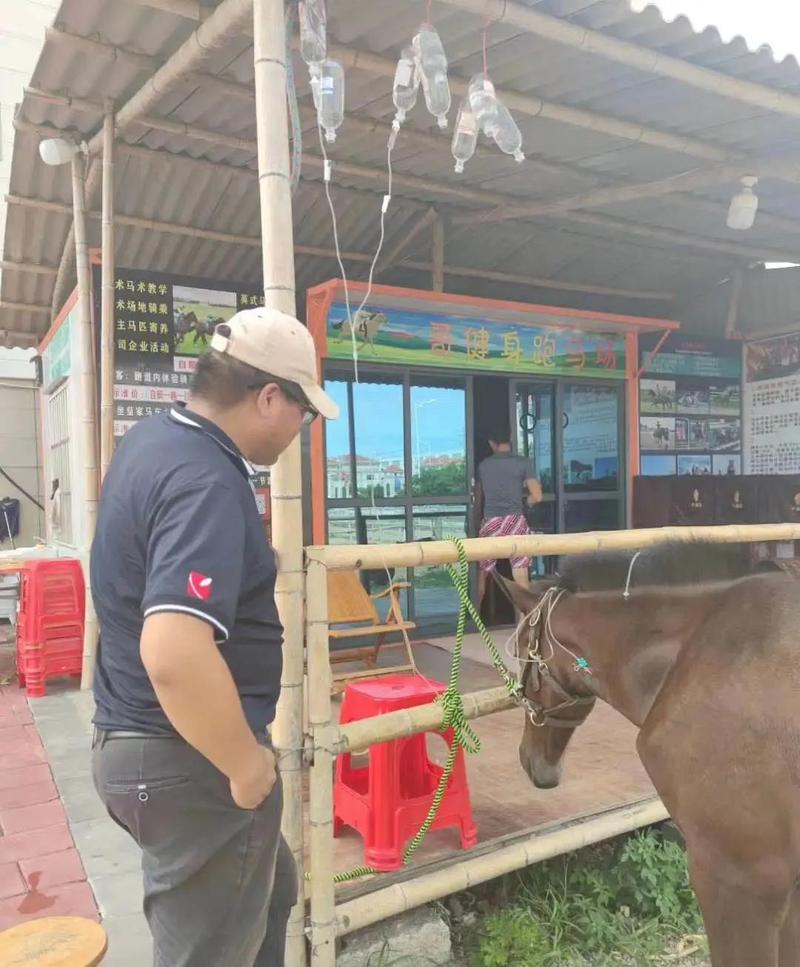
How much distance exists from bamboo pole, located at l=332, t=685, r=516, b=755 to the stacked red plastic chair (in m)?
3.67

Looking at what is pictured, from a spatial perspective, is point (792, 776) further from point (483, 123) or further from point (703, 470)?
point (703, 470)

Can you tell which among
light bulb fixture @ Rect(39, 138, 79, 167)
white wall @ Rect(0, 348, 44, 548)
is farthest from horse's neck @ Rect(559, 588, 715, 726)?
white wall @ Rect(0, 348, 44, 548)

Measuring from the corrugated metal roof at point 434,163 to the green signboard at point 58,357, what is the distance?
Result: 513 millimetres

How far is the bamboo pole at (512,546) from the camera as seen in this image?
2.07 metres

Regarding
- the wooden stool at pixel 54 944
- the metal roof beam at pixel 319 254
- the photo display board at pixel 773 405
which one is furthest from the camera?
the photo display board at pixel 773 405

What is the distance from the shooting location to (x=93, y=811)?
334cm

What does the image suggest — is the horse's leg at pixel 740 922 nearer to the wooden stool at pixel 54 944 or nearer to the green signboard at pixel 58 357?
the wooden stool at pixel 54 944

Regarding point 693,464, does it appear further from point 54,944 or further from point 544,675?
point 54,944

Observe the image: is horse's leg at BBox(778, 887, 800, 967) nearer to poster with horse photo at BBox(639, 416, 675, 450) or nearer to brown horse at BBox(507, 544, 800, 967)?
brown horse at BBox(507, 544, 800, 967)

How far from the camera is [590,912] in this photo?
287 centimetres

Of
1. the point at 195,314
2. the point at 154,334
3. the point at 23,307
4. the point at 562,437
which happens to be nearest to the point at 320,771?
the point at 154,334

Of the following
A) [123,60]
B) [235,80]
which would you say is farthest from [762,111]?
[123,60]

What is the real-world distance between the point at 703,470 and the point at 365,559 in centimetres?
709

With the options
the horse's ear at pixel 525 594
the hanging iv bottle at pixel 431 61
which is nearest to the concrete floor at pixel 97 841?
the horse's ear at pixel 525 594
